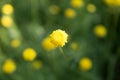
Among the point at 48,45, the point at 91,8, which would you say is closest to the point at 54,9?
the point at 91,8

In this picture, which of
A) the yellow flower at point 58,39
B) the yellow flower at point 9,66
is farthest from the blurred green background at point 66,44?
the yellow flower at point 58,39

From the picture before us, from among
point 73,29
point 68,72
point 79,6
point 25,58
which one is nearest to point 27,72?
point 25,58

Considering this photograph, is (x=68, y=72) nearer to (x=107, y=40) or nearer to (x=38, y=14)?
(x=107, y=40)

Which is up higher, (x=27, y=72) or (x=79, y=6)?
(x=79, y=6)

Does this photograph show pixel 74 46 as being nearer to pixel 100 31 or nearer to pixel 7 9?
pixel 100 31

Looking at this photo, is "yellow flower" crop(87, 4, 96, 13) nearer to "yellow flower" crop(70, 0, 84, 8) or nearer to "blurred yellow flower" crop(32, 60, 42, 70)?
"yellow flower" crop(70, 0, 84, 8)

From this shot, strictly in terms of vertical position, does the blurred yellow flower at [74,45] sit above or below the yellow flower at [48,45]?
above

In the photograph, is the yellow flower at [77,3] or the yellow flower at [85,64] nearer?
the yellow flower at [85,64]

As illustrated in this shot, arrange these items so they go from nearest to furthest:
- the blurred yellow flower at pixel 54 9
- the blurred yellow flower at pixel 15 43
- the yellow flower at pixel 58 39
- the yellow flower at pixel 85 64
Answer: the yellow flower at pixel 58 39, the yellow flower at pixel 85 64, the blurred yellow flower at pixel 15 43, the blurred yellow flower at pixel 54 9

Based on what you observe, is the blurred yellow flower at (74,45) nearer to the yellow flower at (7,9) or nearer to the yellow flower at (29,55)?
the yellow flower at (29,55)
